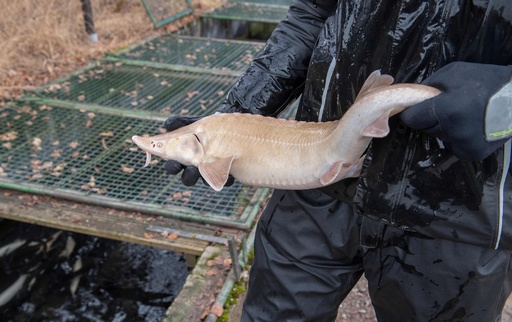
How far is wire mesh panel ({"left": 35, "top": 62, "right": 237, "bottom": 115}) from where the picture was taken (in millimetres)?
6008

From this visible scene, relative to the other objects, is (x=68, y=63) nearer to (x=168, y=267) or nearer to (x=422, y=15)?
(x=168, y=267)

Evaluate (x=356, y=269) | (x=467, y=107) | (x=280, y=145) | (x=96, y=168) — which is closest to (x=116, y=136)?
(x=96, y=168)

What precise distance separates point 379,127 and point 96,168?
3.69m

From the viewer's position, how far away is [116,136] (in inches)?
209

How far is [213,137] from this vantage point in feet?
6.61

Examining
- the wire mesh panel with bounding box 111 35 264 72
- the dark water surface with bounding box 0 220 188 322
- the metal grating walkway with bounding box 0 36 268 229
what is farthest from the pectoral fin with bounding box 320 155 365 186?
the wire mesh panel with bounding box 111 35 264 72

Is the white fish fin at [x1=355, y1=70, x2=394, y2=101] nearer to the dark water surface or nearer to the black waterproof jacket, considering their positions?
the black waterproof jacket

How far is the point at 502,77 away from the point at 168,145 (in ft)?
4.11

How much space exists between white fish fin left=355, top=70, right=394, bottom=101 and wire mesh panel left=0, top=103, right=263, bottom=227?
7.95ft

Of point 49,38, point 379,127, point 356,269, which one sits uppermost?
point 379,127

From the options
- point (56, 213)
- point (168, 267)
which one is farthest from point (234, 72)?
point (56, 213)

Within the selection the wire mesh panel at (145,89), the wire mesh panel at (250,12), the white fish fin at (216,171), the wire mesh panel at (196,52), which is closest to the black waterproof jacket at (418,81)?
the white fish fin at (216,171)

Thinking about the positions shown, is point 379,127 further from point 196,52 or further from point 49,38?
point 49,38

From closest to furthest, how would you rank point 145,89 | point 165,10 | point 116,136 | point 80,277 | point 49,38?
point 80,277 < point 116,136 < point 145,89 < point 49,38 < point 165,10
